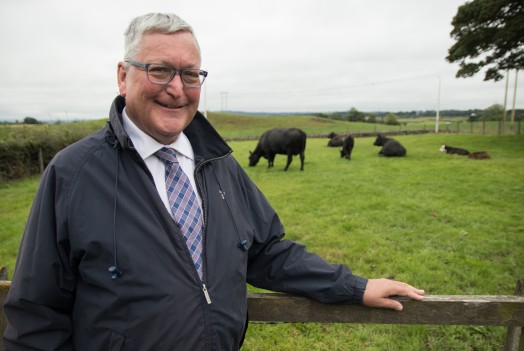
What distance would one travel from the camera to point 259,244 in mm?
2092

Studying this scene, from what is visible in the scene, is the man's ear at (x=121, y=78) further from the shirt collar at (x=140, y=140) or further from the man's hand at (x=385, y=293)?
the man's hand at (x=385, y=293)

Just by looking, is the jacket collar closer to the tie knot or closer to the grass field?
the tie knot

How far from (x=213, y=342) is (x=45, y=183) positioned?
1.08m

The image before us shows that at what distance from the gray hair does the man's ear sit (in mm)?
113

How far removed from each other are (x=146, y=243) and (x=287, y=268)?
879 millimetres

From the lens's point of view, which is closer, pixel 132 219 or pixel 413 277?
pixel 132 219

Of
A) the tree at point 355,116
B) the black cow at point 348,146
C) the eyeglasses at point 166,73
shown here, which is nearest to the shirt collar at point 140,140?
the eyeglasses at point 166,73

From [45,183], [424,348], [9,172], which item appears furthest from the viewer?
[9,172]

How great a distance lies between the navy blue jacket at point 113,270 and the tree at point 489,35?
23.7m

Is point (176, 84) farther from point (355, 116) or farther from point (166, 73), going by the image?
A: point (355, 116)

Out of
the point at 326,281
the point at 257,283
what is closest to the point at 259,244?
the point at 257,283

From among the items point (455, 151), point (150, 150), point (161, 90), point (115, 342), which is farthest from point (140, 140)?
point (455, 151)

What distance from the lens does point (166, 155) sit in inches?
73.4

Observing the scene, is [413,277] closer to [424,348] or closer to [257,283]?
[424,348]
